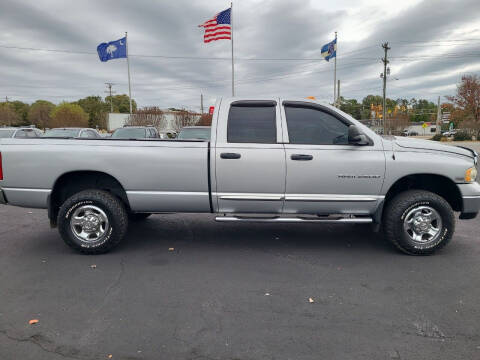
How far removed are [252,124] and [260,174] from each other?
66 cm

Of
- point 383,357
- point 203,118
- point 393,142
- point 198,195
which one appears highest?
point 203,118

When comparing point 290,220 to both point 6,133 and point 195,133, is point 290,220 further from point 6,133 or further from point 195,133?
point 6,133

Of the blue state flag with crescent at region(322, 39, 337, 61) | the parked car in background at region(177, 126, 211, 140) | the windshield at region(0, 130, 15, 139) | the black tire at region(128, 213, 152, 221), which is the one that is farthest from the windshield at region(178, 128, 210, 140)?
the blue state flag with crescent at region(322, 39, 337, 61)

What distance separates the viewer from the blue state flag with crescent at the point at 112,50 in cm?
2745

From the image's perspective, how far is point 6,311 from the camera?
10.3 ft

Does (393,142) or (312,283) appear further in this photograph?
(393,142)

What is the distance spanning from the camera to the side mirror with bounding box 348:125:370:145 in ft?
13.6

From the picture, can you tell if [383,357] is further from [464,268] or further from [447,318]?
[464,268]

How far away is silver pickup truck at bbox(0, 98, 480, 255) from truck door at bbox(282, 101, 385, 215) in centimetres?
1

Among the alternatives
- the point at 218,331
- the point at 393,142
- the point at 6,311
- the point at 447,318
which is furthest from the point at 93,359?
the point at 393,142

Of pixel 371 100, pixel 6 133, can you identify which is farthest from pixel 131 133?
pixel 371 100

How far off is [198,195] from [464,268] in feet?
10.7

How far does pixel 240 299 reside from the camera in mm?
3340

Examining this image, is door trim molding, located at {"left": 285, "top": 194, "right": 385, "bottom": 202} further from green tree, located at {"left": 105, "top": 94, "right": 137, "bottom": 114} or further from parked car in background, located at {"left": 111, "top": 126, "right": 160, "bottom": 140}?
green tree, located at {"left": 105, "top": 94, "right": 137, "bottom": 114}
